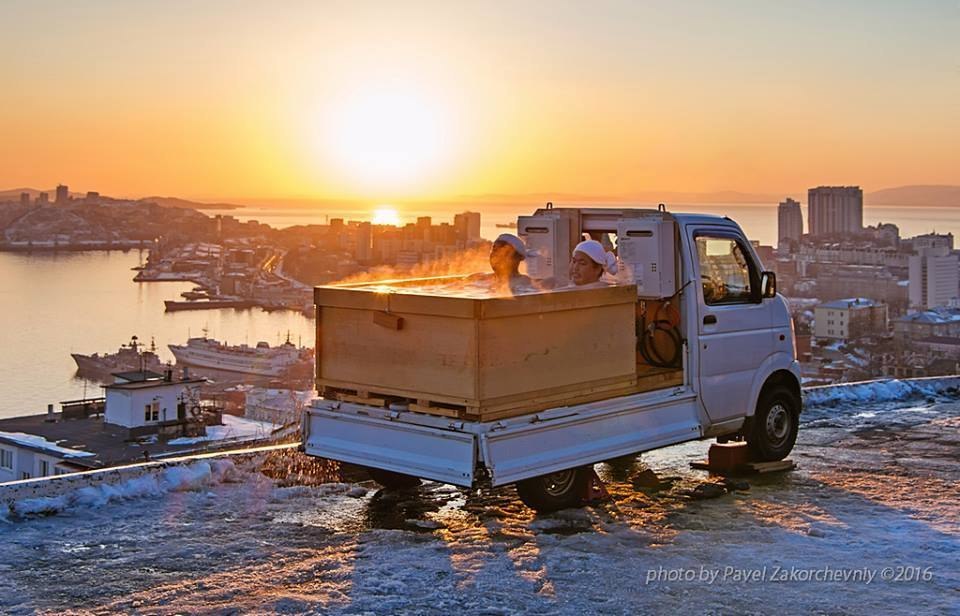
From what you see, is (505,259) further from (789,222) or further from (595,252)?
(789,222)

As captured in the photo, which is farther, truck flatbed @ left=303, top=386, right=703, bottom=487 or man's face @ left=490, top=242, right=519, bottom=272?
man's face @ left=490, top=242, right=519, bottom=272

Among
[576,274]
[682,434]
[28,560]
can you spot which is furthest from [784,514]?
[28,560]

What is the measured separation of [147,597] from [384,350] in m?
2.11

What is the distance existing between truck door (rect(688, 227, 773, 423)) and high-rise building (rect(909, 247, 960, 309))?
306ft

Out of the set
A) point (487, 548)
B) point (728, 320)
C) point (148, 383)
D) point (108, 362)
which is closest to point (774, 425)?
point (728, 320)

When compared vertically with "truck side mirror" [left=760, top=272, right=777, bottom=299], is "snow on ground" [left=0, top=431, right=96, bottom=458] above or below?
below

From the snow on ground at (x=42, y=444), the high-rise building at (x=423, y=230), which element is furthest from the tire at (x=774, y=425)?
the high-rise building at (x=423, y=230)

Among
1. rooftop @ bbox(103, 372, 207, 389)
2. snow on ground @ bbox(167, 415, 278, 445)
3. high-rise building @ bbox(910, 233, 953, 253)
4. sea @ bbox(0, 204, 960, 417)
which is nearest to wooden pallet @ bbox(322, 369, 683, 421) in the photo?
snow on ground @ bbox(167, 415, 278, 445)

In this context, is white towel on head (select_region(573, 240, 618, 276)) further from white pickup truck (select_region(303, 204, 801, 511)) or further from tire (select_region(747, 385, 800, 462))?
tire (select_region(747, 385, 800, 462))

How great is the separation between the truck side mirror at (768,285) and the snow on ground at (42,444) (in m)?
23.6

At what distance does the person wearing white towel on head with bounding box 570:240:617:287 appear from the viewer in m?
7.50

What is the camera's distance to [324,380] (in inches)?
280

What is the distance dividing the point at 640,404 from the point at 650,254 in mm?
1184

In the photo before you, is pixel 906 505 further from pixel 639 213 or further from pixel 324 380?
pixel 324 380
